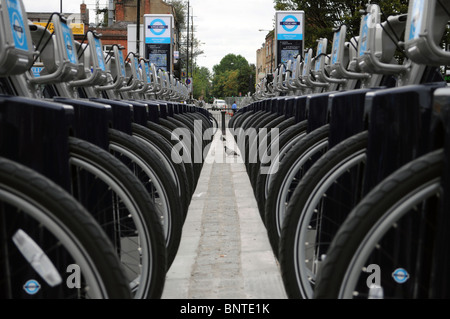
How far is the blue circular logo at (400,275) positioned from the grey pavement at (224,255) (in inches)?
45.4

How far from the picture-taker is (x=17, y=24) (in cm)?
315

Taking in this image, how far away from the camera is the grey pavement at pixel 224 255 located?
351cm

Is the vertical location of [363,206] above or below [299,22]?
below

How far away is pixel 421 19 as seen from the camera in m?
3.02

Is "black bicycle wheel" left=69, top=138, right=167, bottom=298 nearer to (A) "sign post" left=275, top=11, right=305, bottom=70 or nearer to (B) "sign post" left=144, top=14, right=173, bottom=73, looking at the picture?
(A) "sign post" left=275, top=11, right=305, bottom=70

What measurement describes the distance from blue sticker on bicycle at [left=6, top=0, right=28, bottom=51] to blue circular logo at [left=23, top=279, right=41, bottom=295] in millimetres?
1157

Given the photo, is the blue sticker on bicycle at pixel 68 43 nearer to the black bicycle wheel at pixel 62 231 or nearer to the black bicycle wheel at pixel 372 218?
the black bicycle wheel at pixel 62 231

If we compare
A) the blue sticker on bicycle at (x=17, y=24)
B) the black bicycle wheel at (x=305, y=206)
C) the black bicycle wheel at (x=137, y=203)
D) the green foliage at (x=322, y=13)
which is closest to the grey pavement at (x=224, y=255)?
Answer: the black bicycle wheel at (x=305, y=206)

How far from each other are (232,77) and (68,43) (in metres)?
120

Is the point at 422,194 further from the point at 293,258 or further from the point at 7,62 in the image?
the point at 7,62

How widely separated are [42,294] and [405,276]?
125cm

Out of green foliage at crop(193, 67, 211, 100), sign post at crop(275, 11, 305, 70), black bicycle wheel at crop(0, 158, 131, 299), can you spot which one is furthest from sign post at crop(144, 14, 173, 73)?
green foliage at crop(193, 67, 211, 100)

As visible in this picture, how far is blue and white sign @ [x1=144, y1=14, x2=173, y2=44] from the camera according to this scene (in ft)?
89.1
